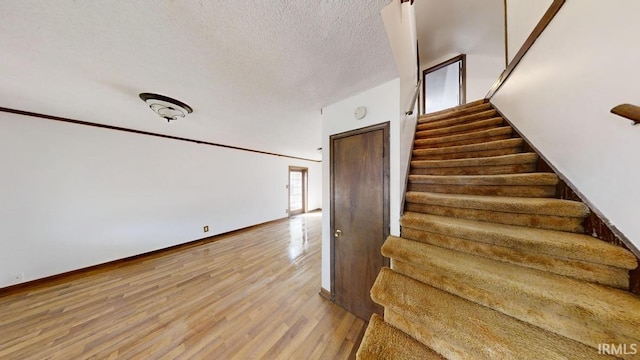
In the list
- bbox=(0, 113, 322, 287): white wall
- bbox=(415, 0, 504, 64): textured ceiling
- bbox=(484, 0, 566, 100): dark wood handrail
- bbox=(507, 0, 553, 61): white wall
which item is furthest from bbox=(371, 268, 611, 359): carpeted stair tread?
bbox=(0, 113, 322, 287): white wall

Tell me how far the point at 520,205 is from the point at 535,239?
289mm

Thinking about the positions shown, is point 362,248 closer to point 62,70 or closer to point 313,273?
point 313,273

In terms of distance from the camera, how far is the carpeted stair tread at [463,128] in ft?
7.03

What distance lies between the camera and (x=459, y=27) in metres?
2.95

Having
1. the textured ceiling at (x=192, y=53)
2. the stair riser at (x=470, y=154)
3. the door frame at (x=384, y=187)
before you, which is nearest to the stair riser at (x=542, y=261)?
the door frame at (x=384, y=187)

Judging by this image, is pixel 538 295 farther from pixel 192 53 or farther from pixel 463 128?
pixel 192 53

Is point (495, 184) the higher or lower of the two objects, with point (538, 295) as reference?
higher

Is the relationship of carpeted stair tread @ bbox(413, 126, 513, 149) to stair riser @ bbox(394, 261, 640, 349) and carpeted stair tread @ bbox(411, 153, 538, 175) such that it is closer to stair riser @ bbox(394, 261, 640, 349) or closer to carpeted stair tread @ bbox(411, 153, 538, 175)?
carpeted stair tread @ bbox(411, 153, 538, 175)

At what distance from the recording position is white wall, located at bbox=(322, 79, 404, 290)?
1578 mm

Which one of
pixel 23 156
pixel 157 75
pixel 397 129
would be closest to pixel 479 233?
pixel 397 129

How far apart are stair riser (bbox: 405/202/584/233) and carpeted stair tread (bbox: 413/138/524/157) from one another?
0.88 m

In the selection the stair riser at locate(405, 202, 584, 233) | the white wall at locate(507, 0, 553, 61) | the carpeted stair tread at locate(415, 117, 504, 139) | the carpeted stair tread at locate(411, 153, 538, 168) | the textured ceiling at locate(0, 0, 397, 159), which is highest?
the white wall at locate(507, 0, 553, 61)

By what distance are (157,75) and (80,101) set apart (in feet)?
4.34

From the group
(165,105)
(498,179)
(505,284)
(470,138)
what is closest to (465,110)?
(470,138)
